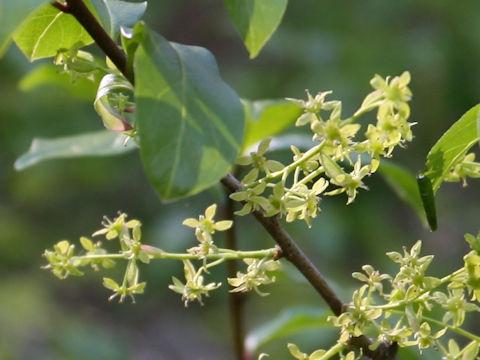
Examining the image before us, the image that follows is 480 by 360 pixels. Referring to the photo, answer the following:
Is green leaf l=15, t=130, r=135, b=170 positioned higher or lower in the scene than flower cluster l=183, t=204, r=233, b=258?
lower

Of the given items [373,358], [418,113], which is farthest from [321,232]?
[373,358]

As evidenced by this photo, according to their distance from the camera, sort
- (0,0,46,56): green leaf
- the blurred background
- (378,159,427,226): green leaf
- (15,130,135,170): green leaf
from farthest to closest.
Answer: the blurred background, (15,130,135,170): green leaf, (378,159,427,226): green leaf, (0,0,46,56): green leaf

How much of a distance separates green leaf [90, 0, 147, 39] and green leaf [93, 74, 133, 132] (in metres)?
0.07

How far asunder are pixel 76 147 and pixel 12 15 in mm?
1061

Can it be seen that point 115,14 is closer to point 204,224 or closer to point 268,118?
point 204,224

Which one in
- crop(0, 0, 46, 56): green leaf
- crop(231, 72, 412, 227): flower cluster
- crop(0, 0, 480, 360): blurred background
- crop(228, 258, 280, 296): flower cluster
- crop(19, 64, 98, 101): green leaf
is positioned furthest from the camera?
crop(0, 0, 480, 360): blurred background

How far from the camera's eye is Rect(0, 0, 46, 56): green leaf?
71 cm

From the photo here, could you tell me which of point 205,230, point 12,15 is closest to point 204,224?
point 205,230

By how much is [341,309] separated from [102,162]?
300cm

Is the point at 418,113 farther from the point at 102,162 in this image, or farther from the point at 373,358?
the point at 373,358

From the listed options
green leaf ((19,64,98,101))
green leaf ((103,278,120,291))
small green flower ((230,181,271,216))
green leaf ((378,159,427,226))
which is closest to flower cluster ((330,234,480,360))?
small green flower ((230,181,271,216))

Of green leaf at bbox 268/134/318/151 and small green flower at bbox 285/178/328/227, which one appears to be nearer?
small green flower at bbox 285/178/328/227

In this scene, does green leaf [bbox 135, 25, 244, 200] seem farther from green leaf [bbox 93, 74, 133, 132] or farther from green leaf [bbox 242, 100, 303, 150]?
green leaf [bbox 242, 100, 303, 150]

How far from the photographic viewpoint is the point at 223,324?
12.8 ft
